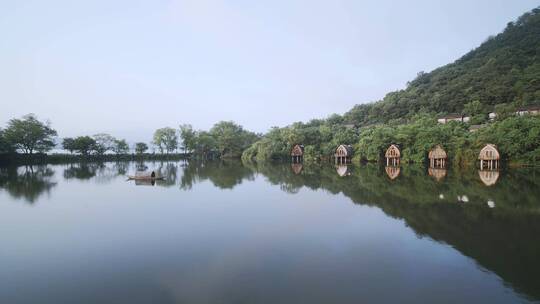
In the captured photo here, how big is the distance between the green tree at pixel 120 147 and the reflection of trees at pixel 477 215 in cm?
5274

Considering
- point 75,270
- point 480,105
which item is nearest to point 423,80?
point 480,105

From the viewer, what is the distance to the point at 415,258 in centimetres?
842

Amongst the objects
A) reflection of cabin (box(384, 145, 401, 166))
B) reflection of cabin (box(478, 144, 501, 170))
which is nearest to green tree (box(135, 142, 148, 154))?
reflection of cabin (box(384, 145, 401, 166))

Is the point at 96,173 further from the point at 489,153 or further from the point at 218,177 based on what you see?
the point at 489,153

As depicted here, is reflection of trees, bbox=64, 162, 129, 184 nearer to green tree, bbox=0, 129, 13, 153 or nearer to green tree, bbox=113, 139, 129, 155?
green tree, bbox=0, 129, 13, 153

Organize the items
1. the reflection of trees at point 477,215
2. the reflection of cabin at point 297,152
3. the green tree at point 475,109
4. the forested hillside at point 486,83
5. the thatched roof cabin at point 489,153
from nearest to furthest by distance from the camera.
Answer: the reflection of trees at point 477,215 → the thatched roof cabin at point 489,153 → the reflection of cabin at point 297,152 → the green tree at point 475,109 → the forested hillside at point 486,83

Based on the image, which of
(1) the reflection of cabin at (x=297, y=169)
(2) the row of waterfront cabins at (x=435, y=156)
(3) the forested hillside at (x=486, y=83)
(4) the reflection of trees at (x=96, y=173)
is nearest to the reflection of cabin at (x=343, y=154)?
(2) the row of waterfront cabins at (x=435, y=156)

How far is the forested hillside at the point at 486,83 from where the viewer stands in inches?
2343

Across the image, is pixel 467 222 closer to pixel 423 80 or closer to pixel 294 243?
pixel 294 243

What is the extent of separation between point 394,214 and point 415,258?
17.4ft

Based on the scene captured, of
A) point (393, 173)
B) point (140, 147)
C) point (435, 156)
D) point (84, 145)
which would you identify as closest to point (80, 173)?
point (84, 145)

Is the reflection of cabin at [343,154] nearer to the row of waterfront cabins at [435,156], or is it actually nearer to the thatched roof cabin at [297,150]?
the row of waterfront cabins at [435,156]

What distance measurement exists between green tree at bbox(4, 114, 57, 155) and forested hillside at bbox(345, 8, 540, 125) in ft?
219

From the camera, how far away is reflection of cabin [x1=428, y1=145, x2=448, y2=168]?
3747 centimetres
